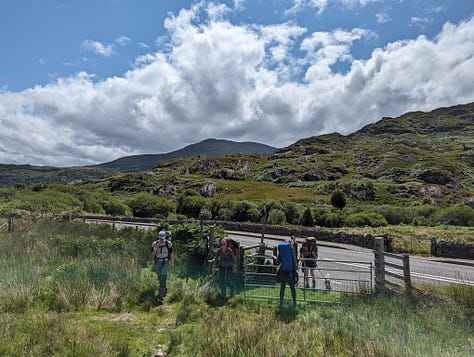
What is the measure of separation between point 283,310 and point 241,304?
3.58 ft

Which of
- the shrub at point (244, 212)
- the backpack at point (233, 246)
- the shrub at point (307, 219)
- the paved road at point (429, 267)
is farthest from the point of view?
the shrub at point (244, 212)

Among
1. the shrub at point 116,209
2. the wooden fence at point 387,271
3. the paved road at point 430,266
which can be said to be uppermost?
the shrub at point 116,209

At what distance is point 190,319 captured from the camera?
7.58m

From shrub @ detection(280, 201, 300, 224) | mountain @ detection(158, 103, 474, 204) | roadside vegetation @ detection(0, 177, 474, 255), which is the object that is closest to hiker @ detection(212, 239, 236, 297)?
roadside vegetation @ detection(0, 177, 474, 255)

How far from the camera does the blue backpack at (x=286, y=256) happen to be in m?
8.83

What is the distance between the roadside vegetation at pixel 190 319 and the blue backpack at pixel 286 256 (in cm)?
98

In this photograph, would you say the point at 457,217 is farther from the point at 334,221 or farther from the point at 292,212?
the point at 292,212

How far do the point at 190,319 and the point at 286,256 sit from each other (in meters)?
2.79

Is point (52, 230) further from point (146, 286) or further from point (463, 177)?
point (463, 177)

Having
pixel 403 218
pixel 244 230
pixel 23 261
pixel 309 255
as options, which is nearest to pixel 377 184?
pixel 403 218

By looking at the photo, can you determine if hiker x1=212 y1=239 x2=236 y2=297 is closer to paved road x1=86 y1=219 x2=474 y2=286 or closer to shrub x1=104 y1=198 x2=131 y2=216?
paved road x1=86 y1=219 x2=474 y2=286

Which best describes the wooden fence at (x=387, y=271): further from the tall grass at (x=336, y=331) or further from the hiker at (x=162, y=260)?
the hiker at (x=162, y=260)

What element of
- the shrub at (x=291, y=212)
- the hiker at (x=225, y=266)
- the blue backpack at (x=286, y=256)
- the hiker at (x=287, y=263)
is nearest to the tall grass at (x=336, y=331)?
the hiker at (x=287, y=263)

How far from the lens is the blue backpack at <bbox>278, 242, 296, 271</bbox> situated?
883 cm
